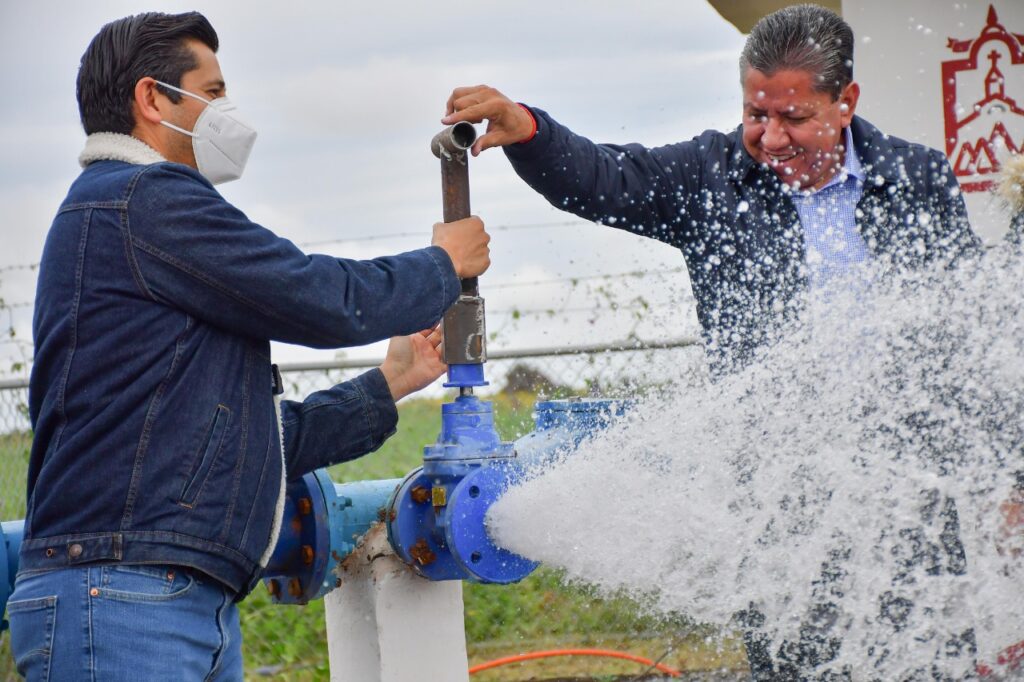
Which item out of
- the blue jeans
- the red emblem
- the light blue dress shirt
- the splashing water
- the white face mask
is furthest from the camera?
the red emblem

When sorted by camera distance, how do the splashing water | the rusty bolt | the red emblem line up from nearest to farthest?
the splashing water, the rusty bolt, the red emblem

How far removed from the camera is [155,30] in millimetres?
2293

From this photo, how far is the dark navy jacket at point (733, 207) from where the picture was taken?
2637 mm

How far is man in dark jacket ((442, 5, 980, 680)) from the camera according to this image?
263cm

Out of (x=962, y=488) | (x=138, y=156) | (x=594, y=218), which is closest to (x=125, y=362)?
(x=138, y=156)

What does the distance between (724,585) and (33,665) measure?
138 centimetres

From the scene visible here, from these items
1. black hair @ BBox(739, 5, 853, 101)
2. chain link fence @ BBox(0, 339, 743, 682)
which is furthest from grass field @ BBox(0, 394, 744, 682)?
black hair @ BBox(739, 5, 853, 101)

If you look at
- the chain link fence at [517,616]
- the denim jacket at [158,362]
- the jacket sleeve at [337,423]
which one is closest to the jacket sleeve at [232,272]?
the denim jacket at [158,362]

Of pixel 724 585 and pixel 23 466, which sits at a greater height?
pixel 23 466

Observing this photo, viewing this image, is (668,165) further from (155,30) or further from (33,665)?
(33,665)

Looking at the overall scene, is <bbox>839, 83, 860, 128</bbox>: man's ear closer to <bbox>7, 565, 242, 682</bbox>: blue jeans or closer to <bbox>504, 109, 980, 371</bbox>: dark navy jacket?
<bbox>504, 109, 980, 371</bbox>: dark navy jacket

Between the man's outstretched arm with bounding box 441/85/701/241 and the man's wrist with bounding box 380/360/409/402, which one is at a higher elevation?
the man's outstretched arm with bounding box 441/85/701/241

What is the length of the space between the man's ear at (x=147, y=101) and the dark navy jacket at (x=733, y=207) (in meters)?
0.84

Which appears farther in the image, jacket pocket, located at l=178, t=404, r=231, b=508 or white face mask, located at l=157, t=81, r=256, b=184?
white face mask, located at l=157, t=81, r=256, b=184
